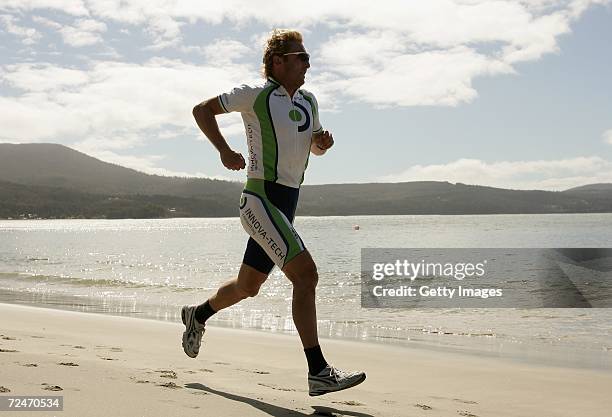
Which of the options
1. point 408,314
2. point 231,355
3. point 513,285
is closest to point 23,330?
point 231,355

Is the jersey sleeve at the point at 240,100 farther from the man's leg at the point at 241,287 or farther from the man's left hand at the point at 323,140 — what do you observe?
the man's leg at the point at 241,287

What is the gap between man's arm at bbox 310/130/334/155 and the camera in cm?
439

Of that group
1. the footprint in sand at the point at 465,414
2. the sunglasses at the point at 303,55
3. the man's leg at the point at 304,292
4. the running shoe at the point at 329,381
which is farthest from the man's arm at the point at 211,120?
the footprint in sand at the point at 465,414

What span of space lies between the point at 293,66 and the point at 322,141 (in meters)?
0.50

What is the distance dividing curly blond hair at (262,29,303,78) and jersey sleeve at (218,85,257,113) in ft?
0.80

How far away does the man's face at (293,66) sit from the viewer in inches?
168

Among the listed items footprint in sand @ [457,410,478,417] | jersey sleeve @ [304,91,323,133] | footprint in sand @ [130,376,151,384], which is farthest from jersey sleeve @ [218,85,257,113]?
footprint in sand @ [457,410,478,417]

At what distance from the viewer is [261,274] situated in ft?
14.6

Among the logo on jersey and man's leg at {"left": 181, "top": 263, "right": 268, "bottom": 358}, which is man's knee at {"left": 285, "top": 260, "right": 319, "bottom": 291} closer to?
man's leg at {"left": 181, "top": 263, "right": 268, "bottom": 358}

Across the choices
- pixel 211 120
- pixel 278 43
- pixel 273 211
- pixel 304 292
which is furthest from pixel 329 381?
pixel 278 43

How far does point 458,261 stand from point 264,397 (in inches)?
1397

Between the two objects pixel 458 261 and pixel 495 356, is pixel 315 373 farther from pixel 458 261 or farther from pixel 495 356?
pixel 458 261

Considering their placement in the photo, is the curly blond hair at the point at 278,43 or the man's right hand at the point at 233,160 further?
the curly blond hair at the point at 278,43

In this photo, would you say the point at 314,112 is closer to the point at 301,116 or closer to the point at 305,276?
the point at 301,116
